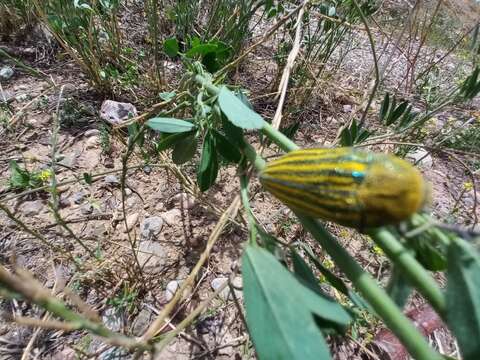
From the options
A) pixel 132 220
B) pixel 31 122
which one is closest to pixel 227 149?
pixel 132 220

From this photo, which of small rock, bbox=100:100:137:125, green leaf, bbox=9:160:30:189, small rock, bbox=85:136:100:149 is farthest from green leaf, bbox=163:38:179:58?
green leaf, bbox=9:160:30:189

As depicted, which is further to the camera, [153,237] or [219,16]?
[219,16]

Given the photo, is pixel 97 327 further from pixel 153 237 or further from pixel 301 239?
pixel 301 239

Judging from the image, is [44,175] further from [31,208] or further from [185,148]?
[185,148]

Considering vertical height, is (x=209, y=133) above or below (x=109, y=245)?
above

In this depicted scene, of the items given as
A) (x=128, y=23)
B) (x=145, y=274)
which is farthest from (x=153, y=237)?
(x=128, y=23)

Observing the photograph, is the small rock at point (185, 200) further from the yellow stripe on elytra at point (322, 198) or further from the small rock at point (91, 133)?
the yellow stripe on elytra at point (322, 198)
